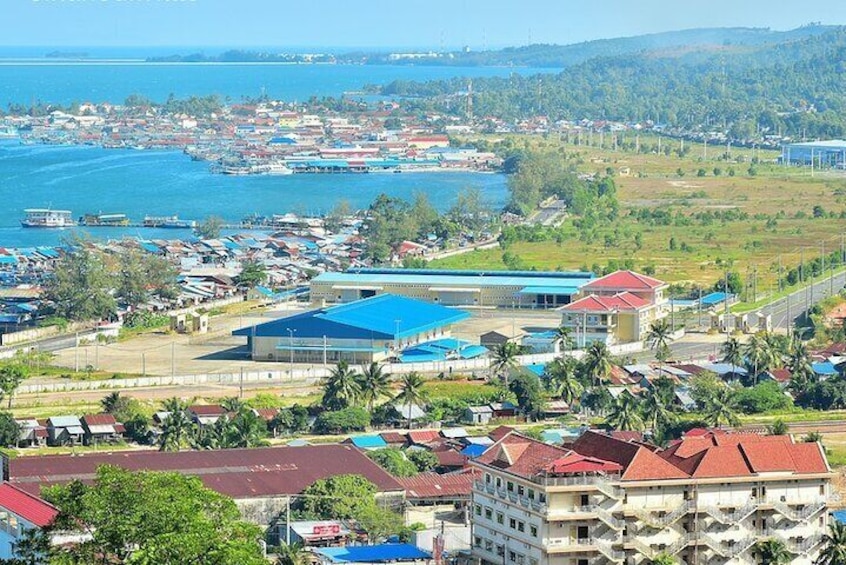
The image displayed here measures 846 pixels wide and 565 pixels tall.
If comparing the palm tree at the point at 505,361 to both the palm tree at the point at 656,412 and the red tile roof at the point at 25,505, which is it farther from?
the red tile roof at the point at 25,505

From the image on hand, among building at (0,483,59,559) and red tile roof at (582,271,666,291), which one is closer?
building at (0,483,59,559)

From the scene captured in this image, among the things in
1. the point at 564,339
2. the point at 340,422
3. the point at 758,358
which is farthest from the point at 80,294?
the point at 758,358

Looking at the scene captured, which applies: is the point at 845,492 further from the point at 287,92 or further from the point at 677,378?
the point at 287,92

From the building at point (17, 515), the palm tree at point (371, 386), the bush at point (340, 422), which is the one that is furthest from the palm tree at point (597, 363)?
the building at point (17, 515)

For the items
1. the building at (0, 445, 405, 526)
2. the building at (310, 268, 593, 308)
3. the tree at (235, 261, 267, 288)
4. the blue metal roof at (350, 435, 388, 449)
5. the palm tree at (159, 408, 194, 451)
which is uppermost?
the building at (0, 445, 405, 526)

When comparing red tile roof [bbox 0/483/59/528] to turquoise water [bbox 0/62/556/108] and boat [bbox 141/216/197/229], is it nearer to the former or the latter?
boat [bbox 141/216/197/229]

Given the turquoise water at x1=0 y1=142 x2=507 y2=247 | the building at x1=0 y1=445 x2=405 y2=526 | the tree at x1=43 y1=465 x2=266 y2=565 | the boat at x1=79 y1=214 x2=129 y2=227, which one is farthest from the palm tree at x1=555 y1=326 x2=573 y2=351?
the boat at x1=79 y1=214 x2=129 y2=227

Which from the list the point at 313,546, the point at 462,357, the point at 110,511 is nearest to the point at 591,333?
the point at 462,357

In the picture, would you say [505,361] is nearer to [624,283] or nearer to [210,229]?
[624,283]
